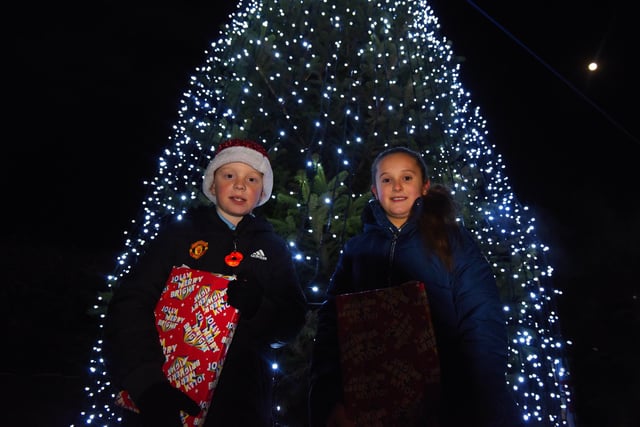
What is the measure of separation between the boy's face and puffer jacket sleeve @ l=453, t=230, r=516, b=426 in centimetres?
113

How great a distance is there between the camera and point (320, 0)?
4.35 meters

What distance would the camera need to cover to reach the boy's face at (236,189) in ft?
6.33

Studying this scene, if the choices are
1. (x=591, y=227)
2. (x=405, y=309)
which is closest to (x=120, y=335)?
(x=405, y=309)

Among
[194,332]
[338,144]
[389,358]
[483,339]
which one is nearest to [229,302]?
[194,332]

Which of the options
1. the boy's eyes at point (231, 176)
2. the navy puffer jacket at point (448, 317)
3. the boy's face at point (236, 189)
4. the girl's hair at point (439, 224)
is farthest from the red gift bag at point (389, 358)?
the boy's eyes at point (231, 176)

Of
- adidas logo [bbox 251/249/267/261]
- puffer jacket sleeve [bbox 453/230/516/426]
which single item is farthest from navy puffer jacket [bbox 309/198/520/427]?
adidas logo [bbox 251/249/267/261]

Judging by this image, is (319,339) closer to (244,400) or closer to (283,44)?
(244,400)

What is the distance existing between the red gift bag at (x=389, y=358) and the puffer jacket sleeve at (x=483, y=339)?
0.75ft

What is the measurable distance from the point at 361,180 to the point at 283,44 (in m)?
1.95

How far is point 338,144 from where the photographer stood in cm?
386

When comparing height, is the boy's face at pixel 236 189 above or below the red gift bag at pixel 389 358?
above

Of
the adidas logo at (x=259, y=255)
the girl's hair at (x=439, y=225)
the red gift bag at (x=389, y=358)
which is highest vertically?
the girl's hair at (x=439, y=225)

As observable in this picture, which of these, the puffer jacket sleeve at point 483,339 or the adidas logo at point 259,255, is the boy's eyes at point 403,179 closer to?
the puffer jacket sleeve at point 483,339

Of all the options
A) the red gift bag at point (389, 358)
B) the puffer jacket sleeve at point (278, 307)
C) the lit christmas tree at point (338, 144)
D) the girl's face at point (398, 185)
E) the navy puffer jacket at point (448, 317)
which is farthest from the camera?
the lit christmas tree at point (338, 144)
